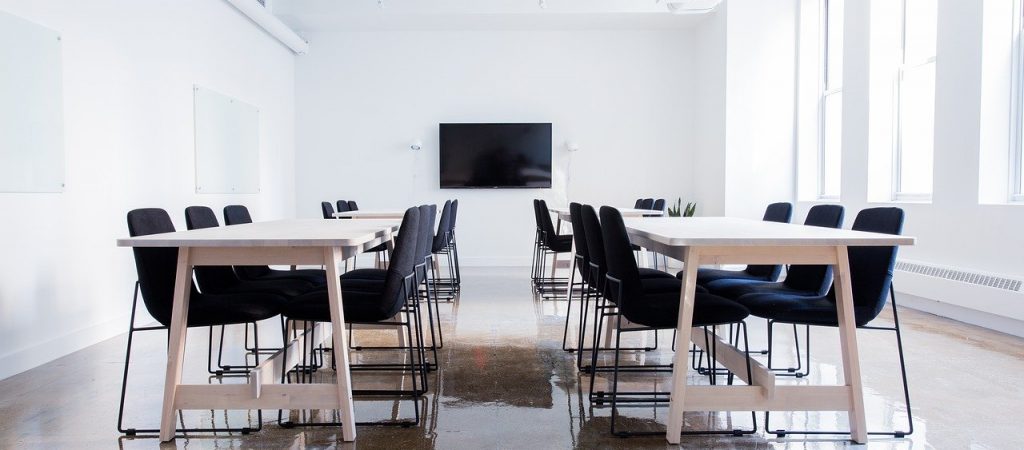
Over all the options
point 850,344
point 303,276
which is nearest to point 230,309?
point 303,276

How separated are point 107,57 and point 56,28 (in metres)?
0.56

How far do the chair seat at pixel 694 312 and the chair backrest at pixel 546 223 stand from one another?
330cm

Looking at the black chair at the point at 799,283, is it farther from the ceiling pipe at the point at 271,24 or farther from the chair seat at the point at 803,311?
the ceiling pipe at the point at 271,24

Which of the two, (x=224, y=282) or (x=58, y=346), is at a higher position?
(x=224, y=282)

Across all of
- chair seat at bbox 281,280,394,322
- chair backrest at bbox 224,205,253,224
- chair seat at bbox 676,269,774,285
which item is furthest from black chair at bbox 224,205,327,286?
chair seat at bbox 676,269,774,285

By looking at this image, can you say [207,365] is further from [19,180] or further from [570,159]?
[570,159]

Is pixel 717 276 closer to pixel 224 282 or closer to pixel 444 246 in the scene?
pixel 224 282

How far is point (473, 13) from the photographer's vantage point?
836 cm

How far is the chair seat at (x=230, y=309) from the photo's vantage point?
274 centimetres

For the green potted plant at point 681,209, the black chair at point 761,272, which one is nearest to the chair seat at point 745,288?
the black chair at point 761,272

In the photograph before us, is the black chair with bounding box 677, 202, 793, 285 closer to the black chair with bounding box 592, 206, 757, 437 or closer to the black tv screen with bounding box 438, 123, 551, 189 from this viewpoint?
the black chair with bounding box 592, 206, 757, 437

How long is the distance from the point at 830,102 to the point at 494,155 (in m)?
3.99

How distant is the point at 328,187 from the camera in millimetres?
9203

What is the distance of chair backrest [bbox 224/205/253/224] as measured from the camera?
12.7 feet
